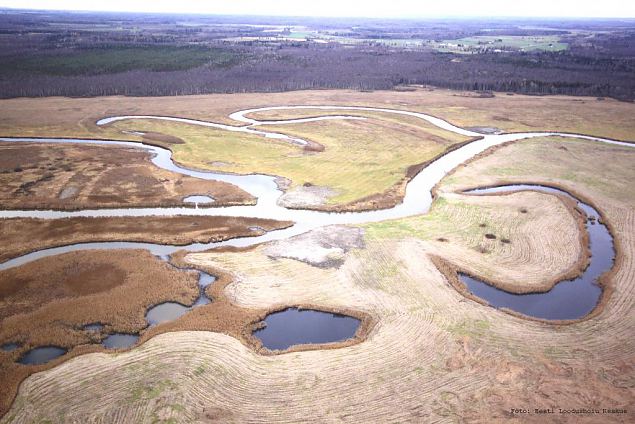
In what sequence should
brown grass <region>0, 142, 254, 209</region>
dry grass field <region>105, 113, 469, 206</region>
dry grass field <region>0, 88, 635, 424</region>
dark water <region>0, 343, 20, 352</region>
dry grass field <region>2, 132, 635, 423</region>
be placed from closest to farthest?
dry grass field <region>2, 132, 635, 423</region> < dry grass field <region>0, 88, 635, 424</region> < dark water <region>0, 343, 20, 352</region> < brown grass <region>0, 142, 254, 209</region> < dry grass field <region>105, 113, 469, 206</region>

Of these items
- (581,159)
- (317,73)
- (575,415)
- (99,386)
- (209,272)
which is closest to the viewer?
(575,415)

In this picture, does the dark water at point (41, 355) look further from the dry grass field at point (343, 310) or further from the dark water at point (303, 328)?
the dark water at point (303, 328)

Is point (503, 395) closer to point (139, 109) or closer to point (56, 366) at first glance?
point (56, 366)

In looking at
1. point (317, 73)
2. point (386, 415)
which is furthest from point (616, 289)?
point (317, 73)

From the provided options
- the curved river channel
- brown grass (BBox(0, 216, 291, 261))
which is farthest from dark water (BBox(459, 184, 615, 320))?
brown grass (BBox(0, 216, 291, 261))

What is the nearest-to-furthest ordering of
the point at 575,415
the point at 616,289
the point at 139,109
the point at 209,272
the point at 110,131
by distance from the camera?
the point at 575,415 → the point at 616,289 → the point at 209,272 → the point at 110,131 → the point at 139,109

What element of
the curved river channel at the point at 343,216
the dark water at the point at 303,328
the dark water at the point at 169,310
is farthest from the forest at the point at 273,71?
the dark water at the point at 303,328

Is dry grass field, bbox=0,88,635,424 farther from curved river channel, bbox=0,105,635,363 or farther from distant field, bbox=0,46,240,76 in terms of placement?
distant field, bbox=0,46,240,76

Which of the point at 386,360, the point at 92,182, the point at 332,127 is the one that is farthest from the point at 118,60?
the point at 386,360
